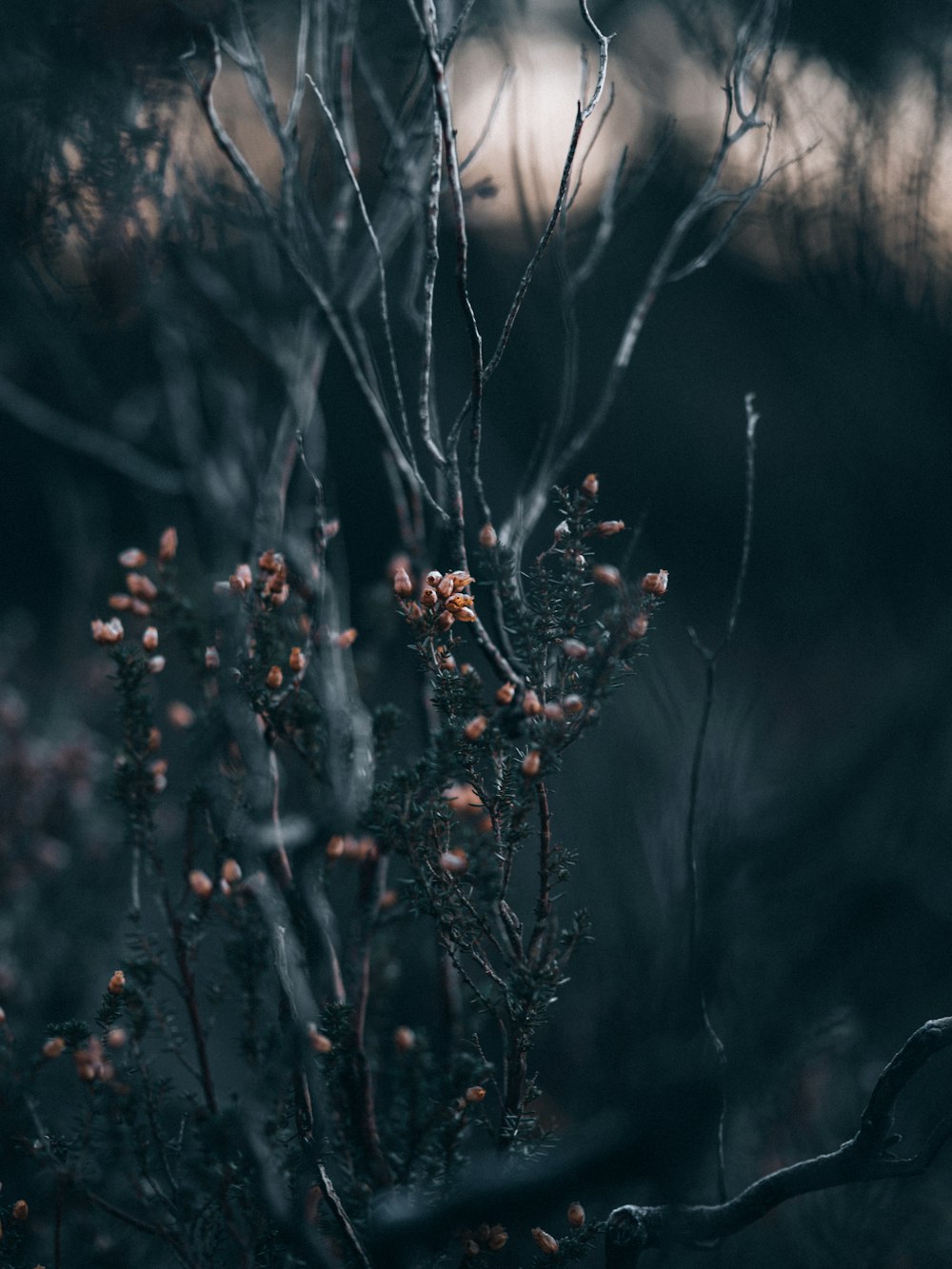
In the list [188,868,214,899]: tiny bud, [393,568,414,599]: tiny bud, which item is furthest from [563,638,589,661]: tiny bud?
[188,868,214,899]: tiny bud

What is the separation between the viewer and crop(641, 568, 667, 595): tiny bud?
91cm

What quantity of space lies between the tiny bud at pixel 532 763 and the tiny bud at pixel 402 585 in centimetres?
22

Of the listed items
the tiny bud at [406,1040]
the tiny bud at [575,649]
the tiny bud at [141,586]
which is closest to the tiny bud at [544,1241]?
the tiny bud at [406,1040]

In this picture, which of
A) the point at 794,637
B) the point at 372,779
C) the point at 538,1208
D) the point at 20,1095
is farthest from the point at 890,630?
the point at 20,1095

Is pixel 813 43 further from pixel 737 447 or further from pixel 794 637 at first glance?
pixel 737 447

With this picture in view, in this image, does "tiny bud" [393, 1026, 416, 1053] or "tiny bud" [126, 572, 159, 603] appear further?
"tiny bud" [126, 572, 159, 603]

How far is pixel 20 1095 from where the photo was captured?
1046 mm

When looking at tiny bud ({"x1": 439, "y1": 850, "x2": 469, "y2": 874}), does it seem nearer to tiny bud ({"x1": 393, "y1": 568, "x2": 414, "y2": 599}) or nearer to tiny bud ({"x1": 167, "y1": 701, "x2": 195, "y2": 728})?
tiny bud ({"x1": 393, "y1": 568, "x2": 414, "y2": 599})

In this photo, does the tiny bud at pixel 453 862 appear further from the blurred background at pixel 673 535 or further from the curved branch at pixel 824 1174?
the curved branch at pixel 824 1174

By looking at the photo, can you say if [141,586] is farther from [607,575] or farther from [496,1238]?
[496,1238]

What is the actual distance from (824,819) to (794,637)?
0.87 metres

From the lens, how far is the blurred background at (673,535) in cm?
107

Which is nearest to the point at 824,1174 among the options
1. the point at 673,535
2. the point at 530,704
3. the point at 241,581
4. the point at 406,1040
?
the point at 406,1040

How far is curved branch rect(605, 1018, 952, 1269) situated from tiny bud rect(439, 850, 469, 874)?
14.0 inches
